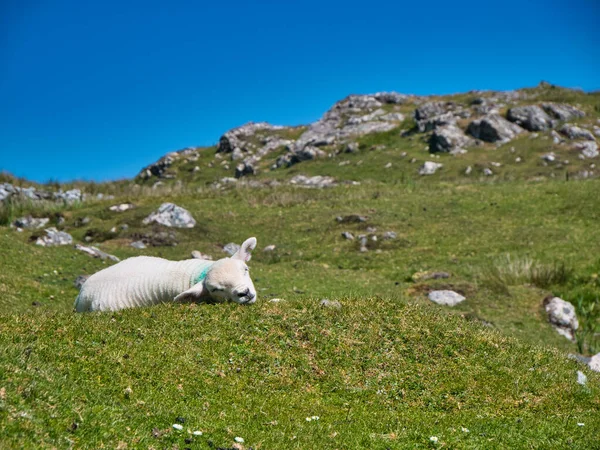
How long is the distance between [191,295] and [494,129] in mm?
84198

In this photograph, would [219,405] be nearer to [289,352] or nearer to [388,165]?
[289,352]

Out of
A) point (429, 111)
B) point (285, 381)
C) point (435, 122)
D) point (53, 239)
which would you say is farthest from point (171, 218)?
point (429, 111)

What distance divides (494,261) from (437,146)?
207 ft

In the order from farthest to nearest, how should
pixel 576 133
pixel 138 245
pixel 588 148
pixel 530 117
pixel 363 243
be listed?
pixel 530 117 < pixel 576 133 < pixel 588 148 < pixel 363 243 < pixel 138 245

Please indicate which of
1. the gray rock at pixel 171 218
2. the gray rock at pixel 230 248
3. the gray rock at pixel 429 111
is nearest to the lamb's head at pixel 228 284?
the gray rock at pixel 230 248

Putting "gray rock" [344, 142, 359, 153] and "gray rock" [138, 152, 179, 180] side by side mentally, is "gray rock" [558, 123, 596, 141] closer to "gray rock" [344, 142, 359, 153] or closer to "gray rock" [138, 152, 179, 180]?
"gray rock" [344, 142, 359, 153]

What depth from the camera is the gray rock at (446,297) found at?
82.3ft

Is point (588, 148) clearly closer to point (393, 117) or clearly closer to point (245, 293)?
point (393, 117)

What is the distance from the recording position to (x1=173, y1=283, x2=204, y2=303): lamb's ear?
1409cm

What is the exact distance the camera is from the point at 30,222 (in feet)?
144

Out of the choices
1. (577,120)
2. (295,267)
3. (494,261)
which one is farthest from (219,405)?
(577,120)

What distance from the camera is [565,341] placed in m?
22.4

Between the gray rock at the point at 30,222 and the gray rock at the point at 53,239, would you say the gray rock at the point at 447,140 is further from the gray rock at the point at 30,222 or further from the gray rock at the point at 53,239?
the gray rock at the point at 53,239

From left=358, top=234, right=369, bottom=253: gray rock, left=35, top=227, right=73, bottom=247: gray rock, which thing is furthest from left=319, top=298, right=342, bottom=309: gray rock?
left=35, top=227, right=73, bottom=247: gray rock
